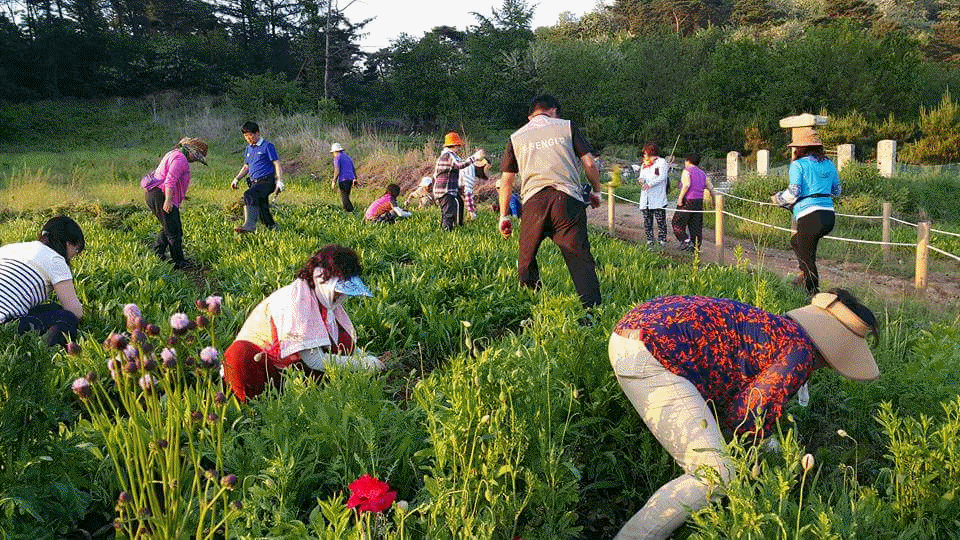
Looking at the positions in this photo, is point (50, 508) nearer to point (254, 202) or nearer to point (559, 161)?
point (559, 161)

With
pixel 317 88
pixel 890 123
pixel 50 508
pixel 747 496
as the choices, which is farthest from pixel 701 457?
pixel 317 88

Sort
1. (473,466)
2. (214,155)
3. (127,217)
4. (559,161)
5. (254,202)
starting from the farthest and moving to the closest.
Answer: (214,155) → (127,217) → (254,202) → (559,161) → (473,466)

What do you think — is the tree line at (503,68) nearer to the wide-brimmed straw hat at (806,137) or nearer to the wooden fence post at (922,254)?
the wooden fence post at (922,254)

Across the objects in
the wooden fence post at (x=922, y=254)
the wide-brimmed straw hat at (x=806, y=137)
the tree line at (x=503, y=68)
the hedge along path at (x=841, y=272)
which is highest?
the tree line at (x=503, y=68)

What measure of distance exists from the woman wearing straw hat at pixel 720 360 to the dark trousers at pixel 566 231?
211 cm

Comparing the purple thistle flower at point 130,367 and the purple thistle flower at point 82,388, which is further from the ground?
the purple thistle flower at point 130,367

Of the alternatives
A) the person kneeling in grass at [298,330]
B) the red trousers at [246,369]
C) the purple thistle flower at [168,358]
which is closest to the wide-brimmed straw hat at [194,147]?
the person kneeling in grass at [298,330]

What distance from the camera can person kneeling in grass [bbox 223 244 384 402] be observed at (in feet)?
11.6

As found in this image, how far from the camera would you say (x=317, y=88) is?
123 ft

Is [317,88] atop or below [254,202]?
atop

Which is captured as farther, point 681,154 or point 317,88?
point 317,88

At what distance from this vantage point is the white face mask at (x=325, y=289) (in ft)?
11.9

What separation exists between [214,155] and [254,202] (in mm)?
17605

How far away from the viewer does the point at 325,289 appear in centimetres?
364
